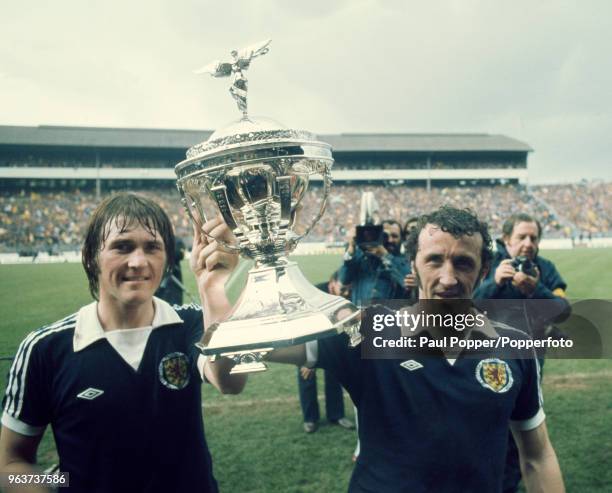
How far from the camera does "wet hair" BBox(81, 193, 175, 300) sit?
59.1 inches

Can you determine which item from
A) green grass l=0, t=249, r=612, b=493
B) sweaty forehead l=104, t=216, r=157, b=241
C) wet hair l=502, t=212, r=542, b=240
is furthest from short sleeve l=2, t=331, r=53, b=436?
wet hair l=502, t=212, r=542, b=240

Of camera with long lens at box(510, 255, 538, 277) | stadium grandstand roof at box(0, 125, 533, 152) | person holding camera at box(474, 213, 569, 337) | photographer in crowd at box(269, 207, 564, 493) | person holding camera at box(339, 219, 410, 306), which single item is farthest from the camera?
stadium grandstand roof at box(0, 125, 533, 152)

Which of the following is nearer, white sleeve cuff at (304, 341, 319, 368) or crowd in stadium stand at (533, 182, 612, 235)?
white sleeve cuff at (304, 341, 319, 368)

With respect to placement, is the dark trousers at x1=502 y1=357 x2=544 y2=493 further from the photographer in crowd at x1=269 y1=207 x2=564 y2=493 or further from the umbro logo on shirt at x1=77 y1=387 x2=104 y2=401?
the umbro logo on shirt at x1=77 y1=387 x2=104 y2=401

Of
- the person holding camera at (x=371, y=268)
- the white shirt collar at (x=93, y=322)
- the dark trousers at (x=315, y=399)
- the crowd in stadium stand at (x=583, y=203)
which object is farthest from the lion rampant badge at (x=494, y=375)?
the crowd in stadium stand at (x=583, y=203)

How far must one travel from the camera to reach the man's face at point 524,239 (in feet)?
10.1

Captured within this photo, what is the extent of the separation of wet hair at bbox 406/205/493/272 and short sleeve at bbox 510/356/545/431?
334 millimetres

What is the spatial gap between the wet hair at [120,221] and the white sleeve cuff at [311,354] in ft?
1.91

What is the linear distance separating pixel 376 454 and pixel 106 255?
3.11 feet

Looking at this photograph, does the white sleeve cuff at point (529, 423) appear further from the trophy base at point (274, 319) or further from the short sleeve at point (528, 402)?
the trophy base at point (274, 319)

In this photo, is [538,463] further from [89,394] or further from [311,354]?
[89,394]

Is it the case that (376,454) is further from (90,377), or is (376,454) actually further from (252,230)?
(90,377)

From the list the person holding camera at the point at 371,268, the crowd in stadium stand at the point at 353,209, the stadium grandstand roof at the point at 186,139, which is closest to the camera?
the person holding camera at the point at 371,268

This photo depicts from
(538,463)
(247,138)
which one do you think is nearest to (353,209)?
(538,463)
